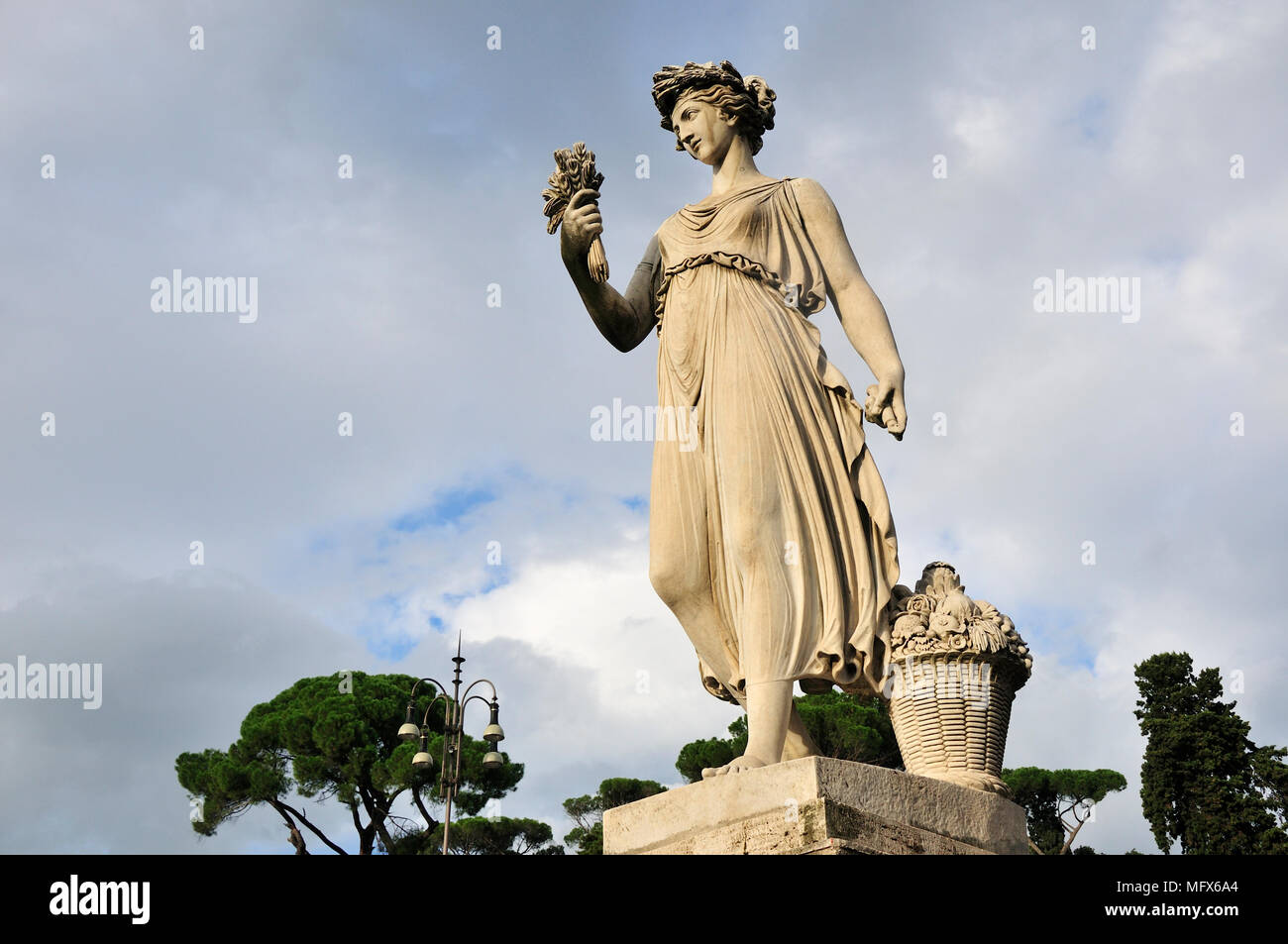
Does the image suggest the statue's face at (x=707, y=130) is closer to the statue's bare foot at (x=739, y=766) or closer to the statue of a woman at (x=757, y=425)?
the statue of a woman at (x=757, y=425)

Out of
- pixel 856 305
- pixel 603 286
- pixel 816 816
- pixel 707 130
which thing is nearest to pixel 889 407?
pixel 856 305

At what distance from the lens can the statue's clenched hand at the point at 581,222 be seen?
258 inches

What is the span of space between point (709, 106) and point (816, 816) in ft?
13.2

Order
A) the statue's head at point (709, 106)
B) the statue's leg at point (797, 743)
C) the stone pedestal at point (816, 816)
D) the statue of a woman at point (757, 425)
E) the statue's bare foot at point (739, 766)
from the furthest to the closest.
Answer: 1. the statue's head at point (709, 106)
2. the statue's leg at point (797, 743)
3. the statue of a woman at point (757, 425)
4. the statue's bare foot at point (739, 766)
5. the stone pedestal at point (816, 816)

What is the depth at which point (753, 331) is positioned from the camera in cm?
657

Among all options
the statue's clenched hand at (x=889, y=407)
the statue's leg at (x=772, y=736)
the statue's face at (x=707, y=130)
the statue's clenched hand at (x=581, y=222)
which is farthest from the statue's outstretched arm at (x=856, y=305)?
the statue's leg at (x=772, y=736)

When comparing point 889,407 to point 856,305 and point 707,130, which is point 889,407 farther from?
point 707,130

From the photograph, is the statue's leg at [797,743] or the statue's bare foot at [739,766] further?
the statue's leg at [797,743]

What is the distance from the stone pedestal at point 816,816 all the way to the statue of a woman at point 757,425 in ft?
0.78
